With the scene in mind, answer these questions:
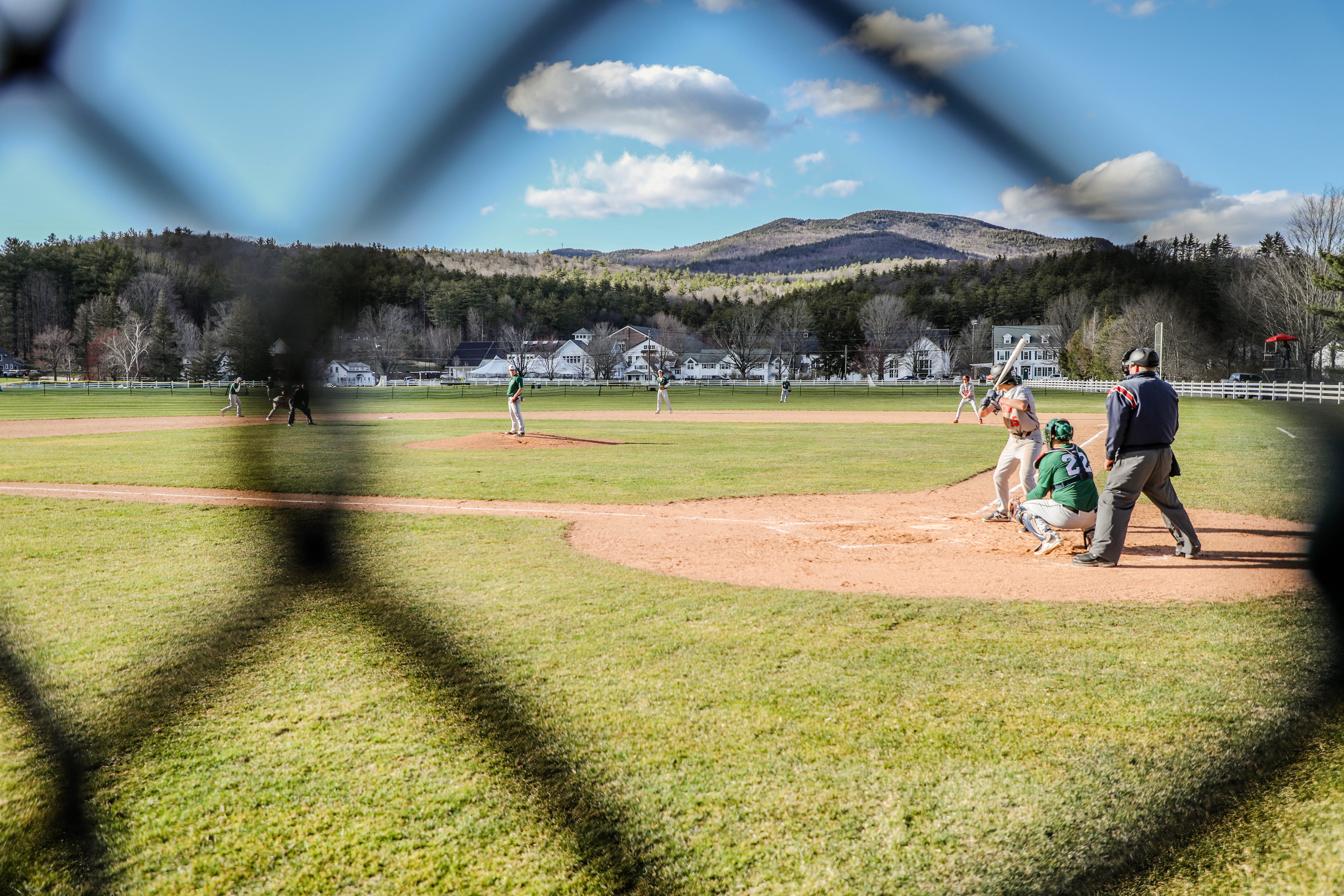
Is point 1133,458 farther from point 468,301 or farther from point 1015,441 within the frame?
point 468,301

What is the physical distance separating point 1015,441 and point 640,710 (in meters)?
8.71

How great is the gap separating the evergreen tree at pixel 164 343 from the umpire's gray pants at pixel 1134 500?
27.3 feet

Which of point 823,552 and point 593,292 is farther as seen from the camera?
point 823,552

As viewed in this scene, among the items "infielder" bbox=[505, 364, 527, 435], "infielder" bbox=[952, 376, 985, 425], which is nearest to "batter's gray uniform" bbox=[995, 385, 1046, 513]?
"infielder" bbox=[505, 364, 527, 435]

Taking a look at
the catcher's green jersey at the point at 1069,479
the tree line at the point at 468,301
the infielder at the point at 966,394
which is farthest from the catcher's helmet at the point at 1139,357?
the infielder at the point at 966,394

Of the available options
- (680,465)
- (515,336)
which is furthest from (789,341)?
(515,336)

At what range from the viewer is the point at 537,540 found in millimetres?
10852

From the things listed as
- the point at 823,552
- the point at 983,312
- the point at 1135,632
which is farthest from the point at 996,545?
the point at 983,312

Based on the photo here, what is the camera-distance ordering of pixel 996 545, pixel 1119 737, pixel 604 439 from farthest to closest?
pixel 604 439 → pixel 996 545 → pixel 1119 737

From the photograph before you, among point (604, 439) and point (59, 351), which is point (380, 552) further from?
point (604, 439)

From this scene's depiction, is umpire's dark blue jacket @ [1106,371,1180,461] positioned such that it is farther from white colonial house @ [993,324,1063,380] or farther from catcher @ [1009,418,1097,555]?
white colonial house @ [993,324,1063,380]

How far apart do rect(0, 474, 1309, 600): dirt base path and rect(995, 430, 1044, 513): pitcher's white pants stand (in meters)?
0.58

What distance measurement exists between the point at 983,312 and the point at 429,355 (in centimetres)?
149

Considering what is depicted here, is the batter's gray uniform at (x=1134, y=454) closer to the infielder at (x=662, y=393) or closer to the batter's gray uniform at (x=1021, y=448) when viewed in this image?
the batter's gray uniform at (x=1021, y=448)
